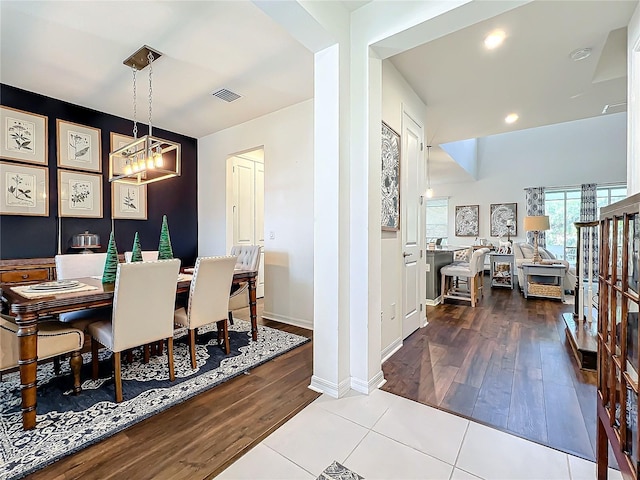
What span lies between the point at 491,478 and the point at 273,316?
9.60 feet

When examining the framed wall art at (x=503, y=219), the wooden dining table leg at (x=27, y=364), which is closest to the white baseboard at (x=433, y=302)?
the wooden dining table leg at (x=27, y=364)

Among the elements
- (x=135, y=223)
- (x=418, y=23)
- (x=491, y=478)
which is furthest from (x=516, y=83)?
(x=135, y=223)

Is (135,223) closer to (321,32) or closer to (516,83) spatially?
(321,32)

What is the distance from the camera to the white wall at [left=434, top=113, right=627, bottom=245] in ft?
23.7

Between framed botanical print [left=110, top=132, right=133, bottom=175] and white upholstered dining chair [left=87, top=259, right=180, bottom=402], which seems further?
framed botanical print [left=110, top=132, right=133, bottom=175]

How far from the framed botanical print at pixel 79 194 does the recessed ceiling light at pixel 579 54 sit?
17.6ft

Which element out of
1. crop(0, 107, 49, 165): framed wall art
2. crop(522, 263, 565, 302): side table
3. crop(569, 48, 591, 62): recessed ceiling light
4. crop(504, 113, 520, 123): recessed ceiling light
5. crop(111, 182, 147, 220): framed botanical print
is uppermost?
crop(504, 113, 520, 123): recessed ceiling light

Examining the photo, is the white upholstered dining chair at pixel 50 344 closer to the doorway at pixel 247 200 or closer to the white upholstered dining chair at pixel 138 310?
the white upholstered dining chair at pixel 138 310

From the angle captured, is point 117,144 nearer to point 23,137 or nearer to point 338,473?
point 23,137

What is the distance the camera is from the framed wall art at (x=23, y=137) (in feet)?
10.6

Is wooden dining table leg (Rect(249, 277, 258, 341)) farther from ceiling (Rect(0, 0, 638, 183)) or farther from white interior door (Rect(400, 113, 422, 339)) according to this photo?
ceiling (Rect(0, 0, 638, 183))

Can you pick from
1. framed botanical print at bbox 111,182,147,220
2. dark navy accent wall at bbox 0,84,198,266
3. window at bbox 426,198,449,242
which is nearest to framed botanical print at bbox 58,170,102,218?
dark navy accent wall at bbox 0,84,198,266

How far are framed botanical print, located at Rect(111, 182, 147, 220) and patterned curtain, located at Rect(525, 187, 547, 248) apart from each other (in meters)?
9.13

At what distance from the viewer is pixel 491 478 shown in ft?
4.38
